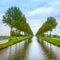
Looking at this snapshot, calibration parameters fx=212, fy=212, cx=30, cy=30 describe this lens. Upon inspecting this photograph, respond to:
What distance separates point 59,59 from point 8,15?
144 ft

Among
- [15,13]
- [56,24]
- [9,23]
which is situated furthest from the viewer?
[56,24]

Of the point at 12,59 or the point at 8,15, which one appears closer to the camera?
the point at 12,59

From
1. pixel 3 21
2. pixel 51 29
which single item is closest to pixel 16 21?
pixel 3 21

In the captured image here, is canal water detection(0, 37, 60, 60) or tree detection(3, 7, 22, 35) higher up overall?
tree detection(3, 7, 22, 35)

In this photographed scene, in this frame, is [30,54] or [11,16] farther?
[11,16]

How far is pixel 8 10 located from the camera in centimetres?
6028

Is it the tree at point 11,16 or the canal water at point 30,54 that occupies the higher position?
the tree at point 11,16

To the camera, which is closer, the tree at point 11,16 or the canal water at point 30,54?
the canal water at point 30,54

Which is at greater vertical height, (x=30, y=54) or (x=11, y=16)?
(x=11, y=16)

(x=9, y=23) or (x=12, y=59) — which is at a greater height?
(x=9, y=23)

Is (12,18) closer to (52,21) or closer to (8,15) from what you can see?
(8,15)

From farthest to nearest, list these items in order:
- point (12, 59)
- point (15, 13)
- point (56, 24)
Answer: point (56, 24)
point (15, 13)
point (12, 59)

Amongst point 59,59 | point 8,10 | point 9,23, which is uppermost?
point 8,10

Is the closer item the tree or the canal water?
the canal water
